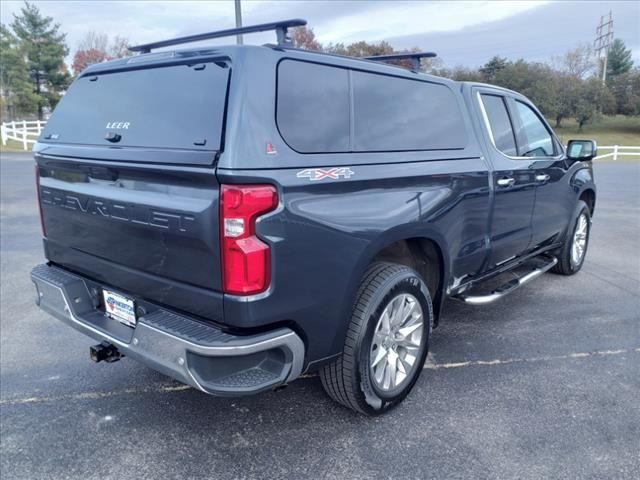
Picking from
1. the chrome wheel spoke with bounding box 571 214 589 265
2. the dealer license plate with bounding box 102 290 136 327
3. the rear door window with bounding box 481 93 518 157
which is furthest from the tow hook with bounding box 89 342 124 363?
the chrome wheel spoke with bounding box 571 214 589 265

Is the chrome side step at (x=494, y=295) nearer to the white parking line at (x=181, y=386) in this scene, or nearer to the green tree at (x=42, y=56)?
the white parking line at (x=181, y=386)

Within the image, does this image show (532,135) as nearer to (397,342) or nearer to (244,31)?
(397,342)

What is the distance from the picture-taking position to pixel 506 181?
13.4 feet

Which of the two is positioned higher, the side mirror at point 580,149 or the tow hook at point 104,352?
the side mirror at point 580,149

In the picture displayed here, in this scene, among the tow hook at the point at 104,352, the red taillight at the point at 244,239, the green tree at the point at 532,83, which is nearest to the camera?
the red taillight at the point at 244,239

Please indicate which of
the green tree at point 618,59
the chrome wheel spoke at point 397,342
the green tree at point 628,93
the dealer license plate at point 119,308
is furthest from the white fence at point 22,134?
the green tree at point 618,59

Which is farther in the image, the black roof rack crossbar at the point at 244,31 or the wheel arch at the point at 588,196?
the wheel arch at the point at 588,196

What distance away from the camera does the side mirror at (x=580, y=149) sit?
5.08m

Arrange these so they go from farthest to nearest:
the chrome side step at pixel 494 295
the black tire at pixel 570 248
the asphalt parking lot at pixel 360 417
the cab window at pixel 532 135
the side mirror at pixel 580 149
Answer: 1. the black tire at pixel 570 248
2. the side mirror at pixel 580 149
3. the cab window at pixel 532 135
4. the chrome side step at pixel 494 295
5. the asphalt parking lot at pixel 360 417

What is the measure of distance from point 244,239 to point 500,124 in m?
2.84

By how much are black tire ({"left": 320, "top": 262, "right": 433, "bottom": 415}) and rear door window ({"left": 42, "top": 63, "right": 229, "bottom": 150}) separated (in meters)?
1.17

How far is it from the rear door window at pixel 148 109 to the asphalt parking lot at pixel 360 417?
1.60m

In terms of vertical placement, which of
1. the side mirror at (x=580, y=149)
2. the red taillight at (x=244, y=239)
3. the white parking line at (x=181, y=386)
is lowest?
the white parking line at (x=181, y=386)

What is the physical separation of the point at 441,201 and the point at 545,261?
2.74 meters
